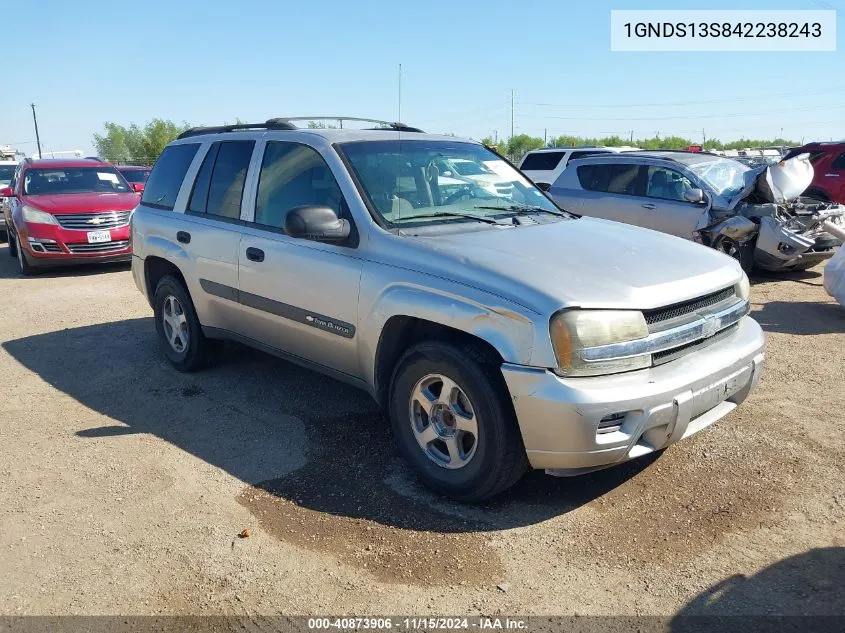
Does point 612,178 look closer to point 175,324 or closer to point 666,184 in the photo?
point 666,184

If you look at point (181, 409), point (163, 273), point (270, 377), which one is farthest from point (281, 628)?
point (163, 273)

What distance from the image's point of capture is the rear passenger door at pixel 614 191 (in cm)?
994

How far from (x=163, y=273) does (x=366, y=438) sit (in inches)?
105

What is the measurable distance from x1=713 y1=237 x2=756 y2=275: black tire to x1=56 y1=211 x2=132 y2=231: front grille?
858 cm

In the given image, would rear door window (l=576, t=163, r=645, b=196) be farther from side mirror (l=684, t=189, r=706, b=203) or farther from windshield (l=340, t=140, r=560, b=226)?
windshield (l=340, t=140, r=560, b=226)

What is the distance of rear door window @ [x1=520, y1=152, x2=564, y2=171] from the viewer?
54.1 ft

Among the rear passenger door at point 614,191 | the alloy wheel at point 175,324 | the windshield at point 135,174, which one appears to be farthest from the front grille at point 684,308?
the windshield at point 135,174

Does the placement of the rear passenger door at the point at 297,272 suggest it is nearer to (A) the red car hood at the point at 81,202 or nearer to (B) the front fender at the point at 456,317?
(B) the front fender at the point at 456,317

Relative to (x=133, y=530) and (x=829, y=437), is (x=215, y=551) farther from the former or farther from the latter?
(x=829, y=437)

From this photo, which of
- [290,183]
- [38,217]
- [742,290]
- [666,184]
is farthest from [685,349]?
[38,217]

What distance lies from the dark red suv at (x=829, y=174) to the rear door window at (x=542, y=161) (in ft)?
16.1

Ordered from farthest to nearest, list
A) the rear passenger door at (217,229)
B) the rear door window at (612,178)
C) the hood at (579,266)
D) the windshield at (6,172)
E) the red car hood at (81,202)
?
the windshield at (6,172) < the red car hood at (81,202) < the rear door window at (612,178) < the rear passenger door at (217,229) < the hood at (579,266)

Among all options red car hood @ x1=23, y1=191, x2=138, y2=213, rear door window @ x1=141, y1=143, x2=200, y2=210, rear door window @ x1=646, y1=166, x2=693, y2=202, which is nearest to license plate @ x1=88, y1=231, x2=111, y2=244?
red car hood @ x1=23, y1=191, x2=138, y2=213

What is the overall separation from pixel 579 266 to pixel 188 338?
345 cm
